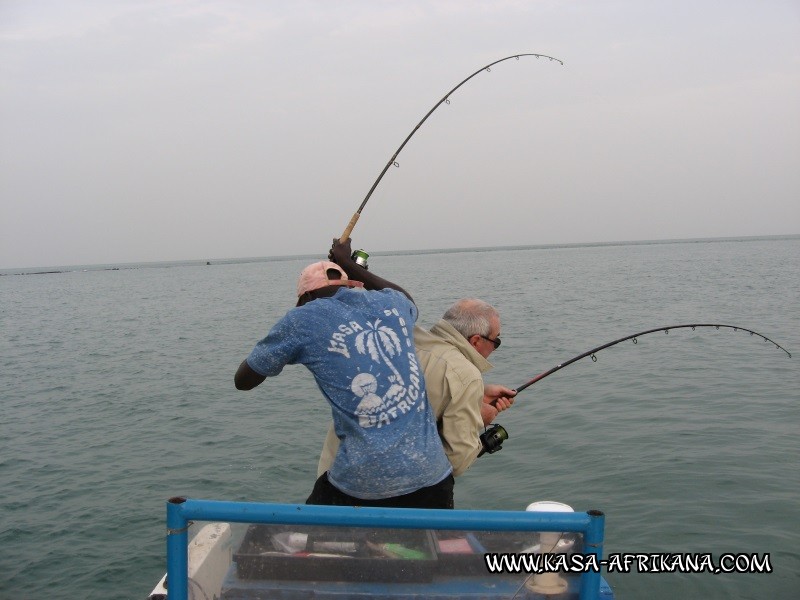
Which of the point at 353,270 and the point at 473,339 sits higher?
the point at 353,270

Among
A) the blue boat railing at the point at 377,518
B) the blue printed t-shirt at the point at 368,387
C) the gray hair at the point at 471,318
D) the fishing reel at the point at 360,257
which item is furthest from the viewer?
the fishing reel at the point at 360,257

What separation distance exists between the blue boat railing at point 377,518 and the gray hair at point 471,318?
1.41 meters

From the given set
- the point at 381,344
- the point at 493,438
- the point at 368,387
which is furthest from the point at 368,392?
the point at 493,438

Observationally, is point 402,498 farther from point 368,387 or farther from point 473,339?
point 473,339

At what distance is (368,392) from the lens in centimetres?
246

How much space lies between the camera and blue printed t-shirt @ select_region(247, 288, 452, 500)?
8.11 feet

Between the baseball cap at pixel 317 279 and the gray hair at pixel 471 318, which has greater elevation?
the baseball cap at pixel 317 279

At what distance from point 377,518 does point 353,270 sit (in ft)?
5.57

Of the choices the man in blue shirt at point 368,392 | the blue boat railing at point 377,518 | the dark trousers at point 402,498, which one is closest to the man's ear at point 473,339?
the man in blue shirt at point 368,392

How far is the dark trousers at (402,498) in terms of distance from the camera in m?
2.56

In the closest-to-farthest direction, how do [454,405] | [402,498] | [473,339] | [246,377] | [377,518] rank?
1. [377,518]
2. [402,498]
3. [246,377]
4. [454,405]
5. [473,339]

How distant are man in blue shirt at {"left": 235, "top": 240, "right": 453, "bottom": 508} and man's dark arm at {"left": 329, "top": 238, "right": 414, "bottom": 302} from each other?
52 centimetres

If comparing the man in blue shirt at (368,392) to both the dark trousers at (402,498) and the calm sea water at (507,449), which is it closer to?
the dark trousers at (402,498)

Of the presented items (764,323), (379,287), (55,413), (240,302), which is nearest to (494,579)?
(379,287)
